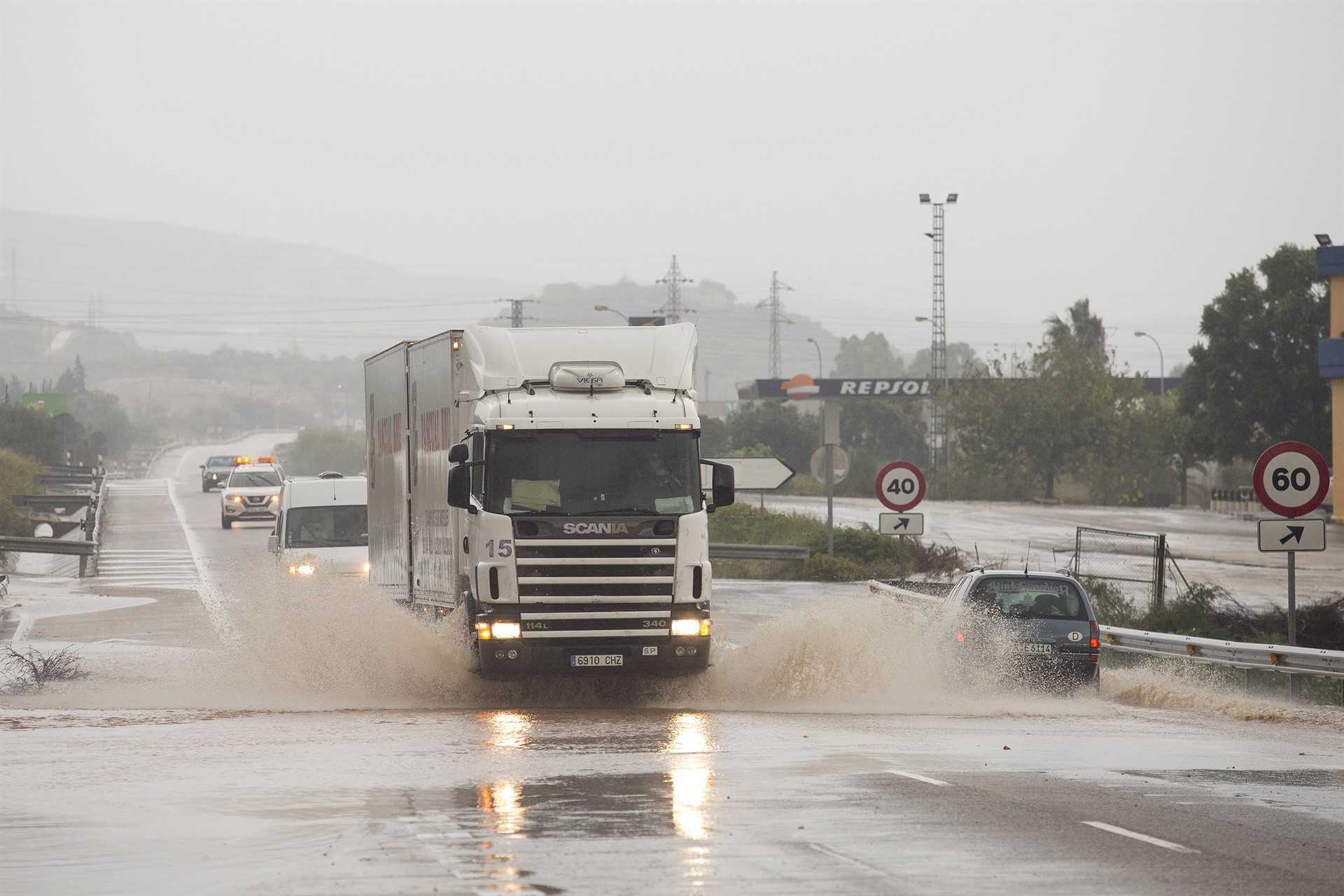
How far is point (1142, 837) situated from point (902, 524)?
54.7 feet

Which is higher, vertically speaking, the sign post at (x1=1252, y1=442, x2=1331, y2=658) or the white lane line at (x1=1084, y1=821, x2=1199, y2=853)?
the sign post at (x1=1252, y1=442, x2=1331, y2=658)

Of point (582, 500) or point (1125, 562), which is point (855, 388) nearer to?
point (1125, 562)

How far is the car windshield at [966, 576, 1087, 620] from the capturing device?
17.9 metres

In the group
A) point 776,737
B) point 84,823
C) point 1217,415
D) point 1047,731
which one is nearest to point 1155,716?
point 1047,731

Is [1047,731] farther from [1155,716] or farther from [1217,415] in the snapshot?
[1217,415]

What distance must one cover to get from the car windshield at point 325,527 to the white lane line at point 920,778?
56.1 ft

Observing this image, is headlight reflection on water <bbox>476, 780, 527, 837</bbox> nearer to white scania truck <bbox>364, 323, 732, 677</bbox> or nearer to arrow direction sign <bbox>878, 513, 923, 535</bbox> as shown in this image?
white scania truck <bbox>364, 323, 732, 677</bbox>

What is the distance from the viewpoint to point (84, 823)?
358 inches

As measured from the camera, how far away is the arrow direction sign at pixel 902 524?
2525 cm

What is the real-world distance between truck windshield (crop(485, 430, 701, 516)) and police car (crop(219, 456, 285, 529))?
3870cm

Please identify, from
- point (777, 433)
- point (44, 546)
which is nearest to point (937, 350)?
point (777, 433)

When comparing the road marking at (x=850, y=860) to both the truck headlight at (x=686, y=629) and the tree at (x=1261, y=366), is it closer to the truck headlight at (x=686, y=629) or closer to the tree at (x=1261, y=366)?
the truck headlight at (x=686, y=629)

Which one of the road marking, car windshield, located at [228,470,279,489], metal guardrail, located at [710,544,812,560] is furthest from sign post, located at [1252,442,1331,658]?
car windshield, located at [228,470,279,489]

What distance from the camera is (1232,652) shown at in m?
18.2
